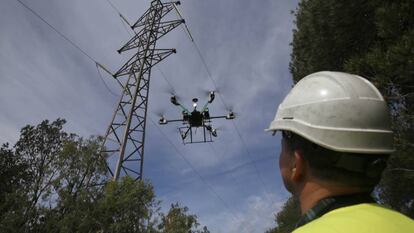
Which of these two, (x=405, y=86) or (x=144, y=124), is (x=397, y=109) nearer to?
(x=405, y=86)

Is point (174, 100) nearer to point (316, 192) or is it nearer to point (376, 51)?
point (376, 51)

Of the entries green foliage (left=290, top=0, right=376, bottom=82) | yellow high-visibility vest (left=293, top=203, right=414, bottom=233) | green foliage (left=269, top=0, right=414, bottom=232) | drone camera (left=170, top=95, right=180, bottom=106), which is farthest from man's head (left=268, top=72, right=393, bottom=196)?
drone camera (left=170, top=95, right=180, bottom=106)

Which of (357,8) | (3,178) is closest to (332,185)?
(357,8)

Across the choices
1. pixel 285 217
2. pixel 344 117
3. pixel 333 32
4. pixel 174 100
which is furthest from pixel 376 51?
pixel 285 217

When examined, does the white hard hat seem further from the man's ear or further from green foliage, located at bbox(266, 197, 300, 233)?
green foliage, located at bbox(266, 197, 300, 233)

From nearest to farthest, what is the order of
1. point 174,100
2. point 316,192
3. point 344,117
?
1. point 316,192
2. point 344,117
3. point 174,100

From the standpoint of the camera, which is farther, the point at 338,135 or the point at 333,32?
the point at 333,32
